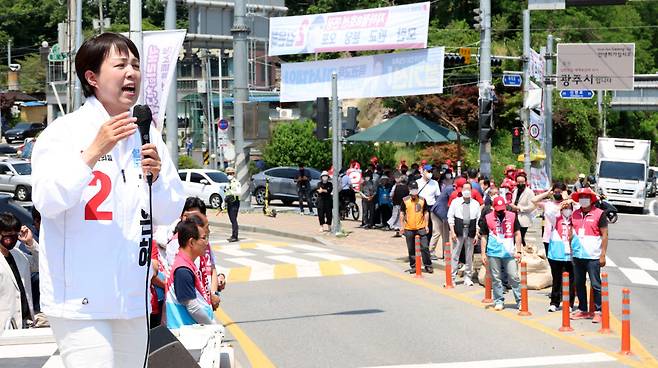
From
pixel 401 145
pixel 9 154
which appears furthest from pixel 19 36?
pixel 401 145

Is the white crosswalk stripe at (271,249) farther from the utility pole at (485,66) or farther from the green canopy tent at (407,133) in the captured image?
the utility pole at (485,66)

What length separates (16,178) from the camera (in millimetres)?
42844

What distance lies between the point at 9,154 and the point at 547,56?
36.0 metres

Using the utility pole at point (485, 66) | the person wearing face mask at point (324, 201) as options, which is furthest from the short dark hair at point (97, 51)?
the person wearing face mask at point (324, 201)

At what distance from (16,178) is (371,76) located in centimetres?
1723

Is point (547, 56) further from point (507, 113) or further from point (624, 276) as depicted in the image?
point (624, 276)

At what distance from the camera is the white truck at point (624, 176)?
45.5m

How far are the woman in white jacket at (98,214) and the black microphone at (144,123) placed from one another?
0.09 feet

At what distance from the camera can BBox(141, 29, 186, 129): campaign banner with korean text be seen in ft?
49.3

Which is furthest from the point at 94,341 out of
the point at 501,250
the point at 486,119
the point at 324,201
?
the point at 324,201

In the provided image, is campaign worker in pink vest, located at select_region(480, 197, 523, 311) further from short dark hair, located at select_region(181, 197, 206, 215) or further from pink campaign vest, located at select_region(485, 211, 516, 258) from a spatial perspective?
short dark hair, located at select_region(181, 197, 206, 215)

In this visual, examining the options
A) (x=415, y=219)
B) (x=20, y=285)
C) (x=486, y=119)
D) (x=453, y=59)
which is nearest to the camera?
(x=20, y=285)

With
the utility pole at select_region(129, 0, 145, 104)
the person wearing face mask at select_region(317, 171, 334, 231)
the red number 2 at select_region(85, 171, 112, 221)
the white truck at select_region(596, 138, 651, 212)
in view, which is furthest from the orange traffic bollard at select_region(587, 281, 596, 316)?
the white truck at select_region(596, 138, 651, 212)

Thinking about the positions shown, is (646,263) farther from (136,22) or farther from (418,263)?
(136,22)
